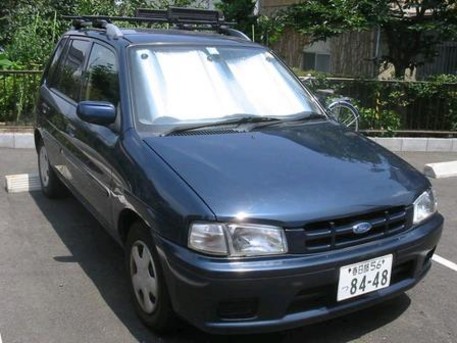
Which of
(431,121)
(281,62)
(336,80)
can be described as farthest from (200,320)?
(431,121)

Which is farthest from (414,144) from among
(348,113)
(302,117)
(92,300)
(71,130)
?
(92,300)

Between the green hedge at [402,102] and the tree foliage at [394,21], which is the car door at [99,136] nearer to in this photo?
the green hedge at [402,102]

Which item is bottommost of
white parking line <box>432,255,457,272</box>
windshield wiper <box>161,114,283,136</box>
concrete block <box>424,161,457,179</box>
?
white parking line <box>432,255,457,272</box>

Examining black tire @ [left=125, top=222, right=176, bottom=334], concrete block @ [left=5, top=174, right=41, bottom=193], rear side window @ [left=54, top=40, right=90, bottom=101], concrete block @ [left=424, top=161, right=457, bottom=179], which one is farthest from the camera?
concrete block @ [left=424, top=161, right=457, bottom=179]

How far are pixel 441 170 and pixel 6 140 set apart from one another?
577 centimetres

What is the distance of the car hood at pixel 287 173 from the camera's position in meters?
2.88

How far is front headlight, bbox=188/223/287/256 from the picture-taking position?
9.20 feet

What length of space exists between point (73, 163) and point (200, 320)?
6.96ft

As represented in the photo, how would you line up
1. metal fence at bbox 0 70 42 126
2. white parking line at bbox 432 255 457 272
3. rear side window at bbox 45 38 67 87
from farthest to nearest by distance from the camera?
metal fence at bbox 0 70 42 126
rear side window at bbox 45 38 67 87
white parking line at bbox 432 255 457 272

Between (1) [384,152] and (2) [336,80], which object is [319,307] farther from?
(2) [336,80]

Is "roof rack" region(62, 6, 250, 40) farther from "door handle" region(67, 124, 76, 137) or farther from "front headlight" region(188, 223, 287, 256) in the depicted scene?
"front headlight" region(188, 223, 287, 256)

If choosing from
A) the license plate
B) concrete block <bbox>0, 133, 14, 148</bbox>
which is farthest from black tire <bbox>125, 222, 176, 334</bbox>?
concrete block <bbox>0, 133, 14, 148</bbox>

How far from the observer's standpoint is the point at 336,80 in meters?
8.80

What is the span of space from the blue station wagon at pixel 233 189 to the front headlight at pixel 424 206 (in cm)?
1
